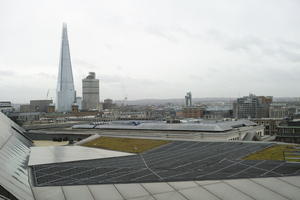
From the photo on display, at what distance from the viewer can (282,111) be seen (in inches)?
6688

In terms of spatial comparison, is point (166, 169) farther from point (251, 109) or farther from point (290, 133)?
point (251, 109)

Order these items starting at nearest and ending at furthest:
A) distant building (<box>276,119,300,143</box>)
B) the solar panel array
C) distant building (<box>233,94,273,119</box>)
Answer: the solar panel array → distant building (<box>276,119,300,143</box>) → distant building (<box>233,94,273,119</box>)

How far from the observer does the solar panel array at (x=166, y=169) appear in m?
15.0

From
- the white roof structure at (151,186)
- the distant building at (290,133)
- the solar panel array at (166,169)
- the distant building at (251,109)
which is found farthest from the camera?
the distant building at (251,109)

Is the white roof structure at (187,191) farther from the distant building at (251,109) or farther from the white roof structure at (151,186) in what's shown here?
the distant building at (251,109)

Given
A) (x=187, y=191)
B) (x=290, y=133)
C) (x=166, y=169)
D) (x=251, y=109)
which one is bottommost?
(x=290, y=133)

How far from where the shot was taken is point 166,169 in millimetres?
17672

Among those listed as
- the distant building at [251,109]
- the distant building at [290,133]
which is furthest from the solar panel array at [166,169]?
the distant building at [251,109]

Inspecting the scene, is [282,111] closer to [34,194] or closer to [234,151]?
[234,151]

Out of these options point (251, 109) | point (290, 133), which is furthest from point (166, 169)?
point (251, 109)

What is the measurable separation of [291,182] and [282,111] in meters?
173

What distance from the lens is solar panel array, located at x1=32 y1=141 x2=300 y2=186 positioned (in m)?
15.0

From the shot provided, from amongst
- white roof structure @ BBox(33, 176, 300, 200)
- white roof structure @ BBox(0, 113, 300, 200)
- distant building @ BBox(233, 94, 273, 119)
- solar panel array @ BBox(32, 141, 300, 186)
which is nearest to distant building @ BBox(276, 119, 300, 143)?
solar panel array @ BBox(32, 141, 300, 186)

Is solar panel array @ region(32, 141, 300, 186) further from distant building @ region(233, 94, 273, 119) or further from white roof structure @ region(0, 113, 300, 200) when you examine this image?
distant building @ region(233, 94, 273, 119)
